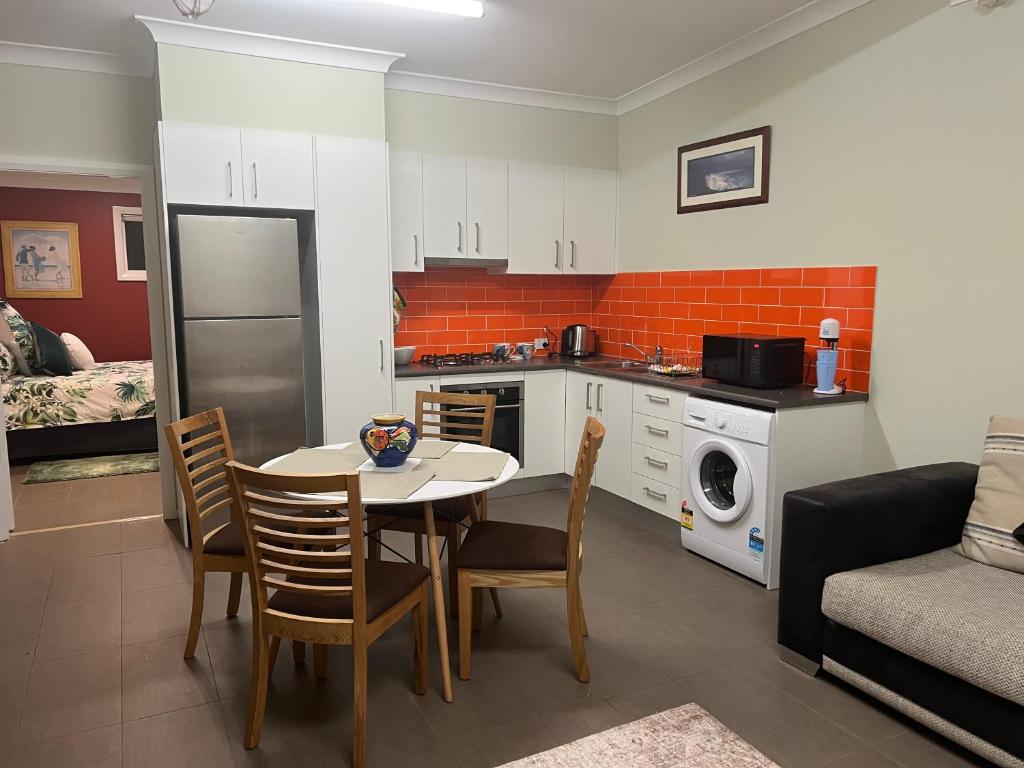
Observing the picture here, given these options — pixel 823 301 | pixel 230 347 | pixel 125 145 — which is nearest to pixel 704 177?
pixel 823 301

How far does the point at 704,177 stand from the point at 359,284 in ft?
7.00

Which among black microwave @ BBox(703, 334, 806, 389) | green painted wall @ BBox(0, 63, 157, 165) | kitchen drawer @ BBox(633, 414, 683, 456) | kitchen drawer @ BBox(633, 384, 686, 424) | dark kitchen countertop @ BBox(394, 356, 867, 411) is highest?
green painted wall @ BBox(0, 63, 157, 165)

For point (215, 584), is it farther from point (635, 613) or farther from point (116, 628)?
point (635, 613)

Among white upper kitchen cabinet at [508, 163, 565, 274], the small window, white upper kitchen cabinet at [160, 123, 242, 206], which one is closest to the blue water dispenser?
white upper kitchen cabinet at [508, 163, 565, 274]

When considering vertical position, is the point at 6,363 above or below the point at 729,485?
above

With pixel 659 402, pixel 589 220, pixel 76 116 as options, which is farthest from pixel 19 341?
pixel 659 402

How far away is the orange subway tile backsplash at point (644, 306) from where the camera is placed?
359 centimetres

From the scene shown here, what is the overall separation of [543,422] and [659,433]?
1.00 meters

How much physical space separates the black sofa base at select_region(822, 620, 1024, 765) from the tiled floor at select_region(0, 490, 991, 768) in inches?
5.3

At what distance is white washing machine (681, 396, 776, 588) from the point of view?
3326 mm

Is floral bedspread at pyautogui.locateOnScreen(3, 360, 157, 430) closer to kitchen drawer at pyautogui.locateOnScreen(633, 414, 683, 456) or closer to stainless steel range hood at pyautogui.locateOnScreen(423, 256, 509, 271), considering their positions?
stainless steel range hood at pyautogui.locateOnScreen(423, 256, 509, 271)

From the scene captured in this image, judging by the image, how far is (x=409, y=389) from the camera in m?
4.47

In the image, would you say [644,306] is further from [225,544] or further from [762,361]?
[225,544]

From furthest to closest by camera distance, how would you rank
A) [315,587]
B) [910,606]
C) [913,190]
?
[913,190]
[910,606]
[315,587]
